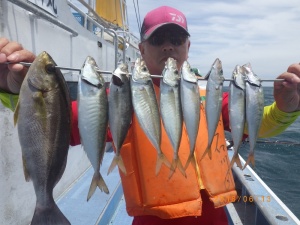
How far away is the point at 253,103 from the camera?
211cm

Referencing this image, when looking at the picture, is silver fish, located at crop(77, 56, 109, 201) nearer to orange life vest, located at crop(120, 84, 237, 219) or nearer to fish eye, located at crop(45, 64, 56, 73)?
fish eye, located at crop(45, 64, 56, 73)

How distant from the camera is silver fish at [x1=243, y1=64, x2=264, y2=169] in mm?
2096

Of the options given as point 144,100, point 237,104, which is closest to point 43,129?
point 144,100

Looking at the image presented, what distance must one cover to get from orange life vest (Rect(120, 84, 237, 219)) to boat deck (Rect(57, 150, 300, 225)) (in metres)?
1.48

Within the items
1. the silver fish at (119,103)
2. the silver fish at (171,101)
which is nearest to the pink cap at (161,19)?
the silver fish at (171,101)

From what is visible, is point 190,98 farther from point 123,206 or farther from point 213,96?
point 123,206

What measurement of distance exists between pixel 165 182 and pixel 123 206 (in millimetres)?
2573

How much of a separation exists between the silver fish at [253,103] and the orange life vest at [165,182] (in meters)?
0.53

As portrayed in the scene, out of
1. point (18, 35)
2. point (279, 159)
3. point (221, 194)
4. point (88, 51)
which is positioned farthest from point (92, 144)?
point (279, 159)

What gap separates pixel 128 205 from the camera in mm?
2586

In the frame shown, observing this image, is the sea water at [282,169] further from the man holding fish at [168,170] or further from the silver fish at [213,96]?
the silver fish at [213,96]

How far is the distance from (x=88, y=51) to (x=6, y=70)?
13.6 feet

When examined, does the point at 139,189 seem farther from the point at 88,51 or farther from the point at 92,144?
the point at 88,51

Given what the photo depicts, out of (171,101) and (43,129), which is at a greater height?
(171,101)
